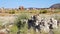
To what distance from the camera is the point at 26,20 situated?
22.2m

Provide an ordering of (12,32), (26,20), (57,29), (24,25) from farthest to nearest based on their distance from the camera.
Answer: (26,20), (24,25), (12,32), (57,29)

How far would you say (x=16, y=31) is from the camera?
771 inches

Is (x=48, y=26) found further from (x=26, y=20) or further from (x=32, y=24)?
(x=26, y=20)

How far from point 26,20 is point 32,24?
1549 millimetres

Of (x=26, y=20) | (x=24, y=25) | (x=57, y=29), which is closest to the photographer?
(x=57, y=29)

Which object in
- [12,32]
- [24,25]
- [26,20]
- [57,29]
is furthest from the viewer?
[26,20]

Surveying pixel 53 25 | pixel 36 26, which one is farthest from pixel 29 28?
pixel 53 25

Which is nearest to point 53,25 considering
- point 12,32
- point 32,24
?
point 32,24

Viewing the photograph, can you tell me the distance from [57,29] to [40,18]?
3.38 meters

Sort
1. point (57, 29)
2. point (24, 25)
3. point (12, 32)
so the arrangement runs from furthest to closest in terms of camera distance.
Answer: point (24, 25) < point (12, 32) < point (57, 29)

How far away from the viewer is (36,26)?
66.2ft

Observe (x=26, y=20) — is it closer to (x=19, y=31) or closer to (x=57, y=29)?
A: (x=19, y=31)

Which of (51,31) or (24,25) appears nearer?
(51,31)

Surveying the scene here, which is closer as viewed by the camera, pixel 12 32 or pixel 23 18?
pixel 12 32
